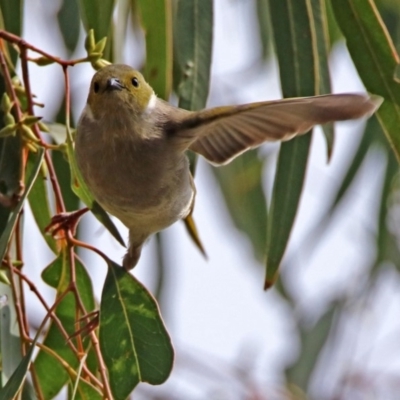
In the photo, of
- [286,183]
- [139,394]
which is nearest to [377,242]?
[139,394]

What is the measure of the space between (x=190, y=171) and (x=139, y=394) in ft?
5.80

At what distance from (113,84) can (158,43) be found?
0.39m

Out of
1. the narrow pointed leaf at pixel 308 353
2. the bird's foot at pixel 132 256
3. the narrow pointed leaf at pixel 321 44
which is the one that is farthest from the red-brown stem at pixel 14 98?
the narrow pointed leaf at pixel 308 353

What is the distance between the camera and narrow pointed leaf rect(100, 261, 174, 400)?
2.26m

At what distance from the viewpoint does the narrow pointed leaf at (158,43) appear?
2717 millimetres

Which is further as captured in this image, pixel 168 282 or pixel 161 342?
pixel 168 282

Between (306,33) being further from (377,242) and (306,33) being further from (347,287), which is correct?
(347,287)

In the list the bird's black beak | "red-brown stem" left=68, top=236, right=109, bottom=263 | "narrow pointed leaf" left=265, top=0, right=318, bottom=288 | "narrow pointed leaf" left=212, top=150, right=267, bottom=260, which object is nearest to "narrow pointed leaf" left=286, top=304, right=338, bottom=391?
"narrow pointed leaf" left=212, top=150, right=267, bottom=260

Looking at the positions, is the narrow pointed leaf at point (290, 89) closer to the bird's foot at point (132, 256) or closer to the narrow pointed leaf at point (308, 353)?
the bird's foot at point (132, 256)

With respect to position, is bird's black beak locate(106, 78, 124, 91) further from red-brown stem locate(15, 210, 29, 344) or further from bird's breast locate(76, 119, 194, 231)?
red-brown stem locate(15, 210, 29, 344)

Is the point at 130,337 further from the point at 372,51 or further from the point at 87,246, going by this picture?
the point at 372,51

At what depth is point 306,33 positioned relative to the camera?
8.86 ft

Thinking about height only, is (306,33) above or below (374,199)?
above

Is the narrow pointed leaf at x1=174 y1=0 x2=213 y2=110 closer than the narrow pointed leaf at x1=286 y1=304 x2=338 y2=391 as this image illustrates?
Yes
